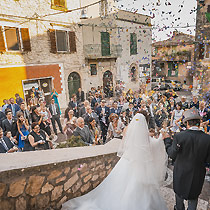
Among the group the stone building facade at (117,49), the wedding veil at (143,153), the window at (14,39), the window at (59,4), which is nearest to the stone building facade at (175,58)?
the stone building facade at (117,49)

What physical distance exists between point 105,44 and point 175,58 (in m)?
14.0

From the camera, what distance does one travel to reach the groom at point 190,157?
7.40 ft

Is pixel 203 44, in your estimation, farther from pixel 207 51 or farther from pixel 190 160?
pixel 190 160

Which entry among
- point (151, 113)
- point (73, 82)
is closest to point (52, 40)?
point (73, 82)

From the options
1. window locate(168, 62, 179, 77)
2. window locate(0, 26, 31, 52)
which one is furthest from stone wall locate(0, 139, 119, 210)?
window locate(168, 62, 179, 77)

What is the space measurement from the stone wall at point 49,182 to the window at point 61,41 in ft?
36.7

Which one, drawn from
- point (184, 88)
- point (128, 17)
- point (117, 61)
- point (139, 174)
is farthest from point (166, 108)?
point (184, 88)

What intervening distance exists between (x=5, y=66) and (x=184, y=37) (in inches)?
985

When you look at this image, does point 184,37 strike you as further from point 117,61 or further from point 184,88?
point 117,61

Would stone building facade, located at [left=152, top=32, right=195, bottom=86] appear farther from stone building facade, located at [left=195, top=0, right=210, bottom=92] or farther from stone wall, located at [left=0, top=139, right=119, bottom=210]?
stone wall, located at [left=0, top=139, right=119, bottom=210]

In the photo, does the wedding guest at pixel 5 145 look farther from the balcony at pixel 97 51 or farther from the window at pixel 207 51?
the window at pixel 207 51

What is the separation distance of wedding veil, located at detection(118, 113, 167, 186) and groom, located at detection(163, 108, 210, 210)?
342 mm

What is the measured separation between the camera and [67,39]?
1285cm

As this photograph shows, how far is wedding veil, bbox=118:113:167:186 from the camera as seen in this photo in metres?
2.67
